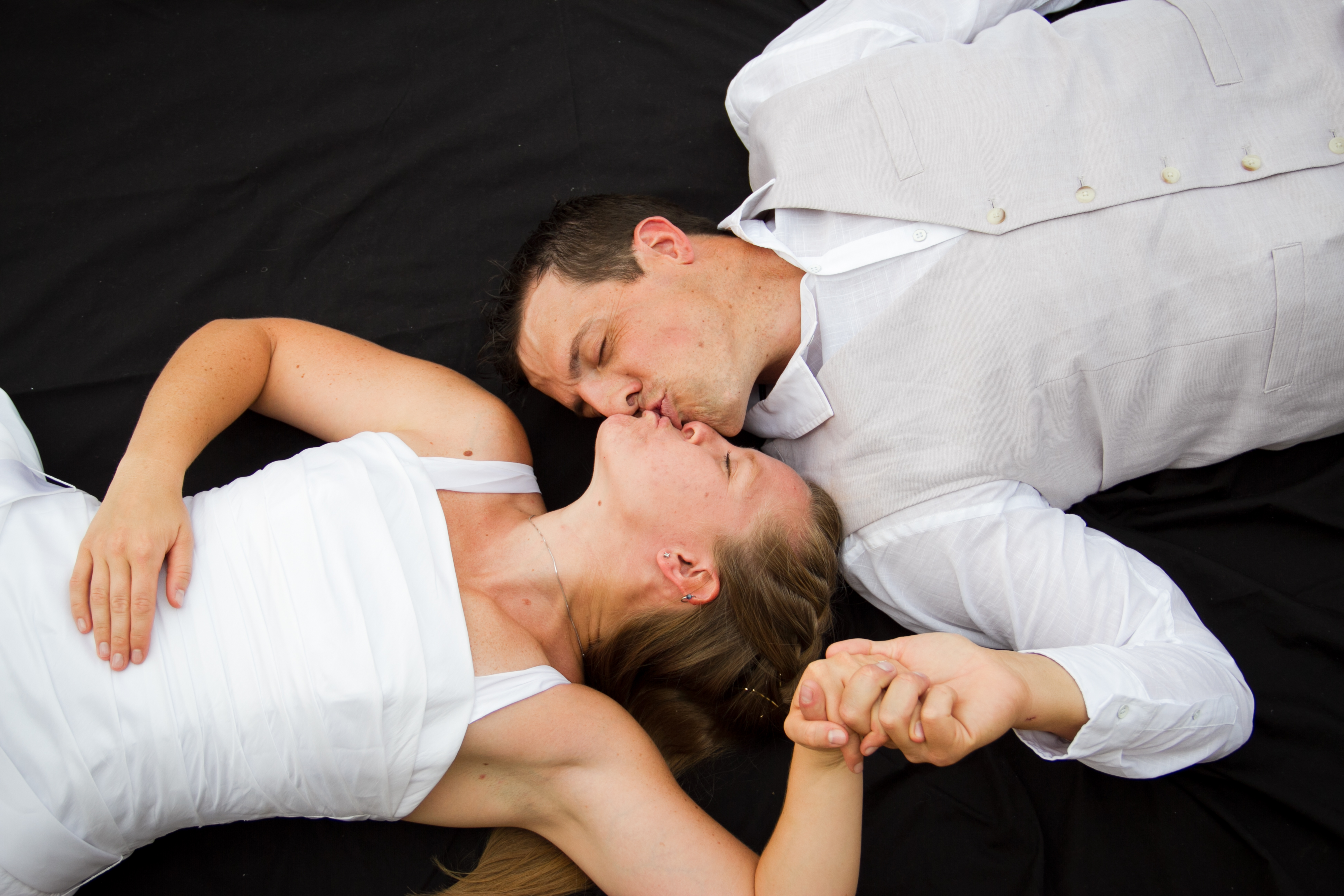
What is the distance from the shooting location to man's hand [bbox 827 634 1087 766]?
48.8 inches

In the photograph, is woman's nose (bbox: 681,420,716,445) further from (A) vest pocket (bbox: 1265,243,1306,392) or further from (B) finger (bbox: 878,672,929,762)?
(A) vest pocket (bbox: 1265,243,1306,392)

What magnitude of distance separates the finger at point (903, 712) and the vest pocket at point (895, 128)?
1.11 metres

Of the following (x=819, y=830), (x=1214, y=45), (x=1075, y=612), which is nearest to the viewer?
(x=819, y=830)

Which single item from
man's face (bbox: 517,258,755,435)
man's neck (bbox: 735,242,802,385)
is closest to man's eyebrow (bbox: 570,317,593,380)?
man's face (bbox: 517,258,755,435)

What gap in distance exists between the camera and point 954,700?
129 cm

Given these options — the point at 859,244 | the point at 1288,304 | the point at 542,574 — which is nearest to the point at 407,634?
the point at 542,574

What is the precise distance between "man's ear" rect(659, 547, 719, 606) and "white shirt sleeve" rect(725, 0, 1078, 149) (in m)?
1.14

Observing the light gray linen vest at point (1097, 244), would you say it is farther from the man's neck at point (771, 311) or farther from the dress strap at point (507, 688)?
the dress strap at point (507, 688)

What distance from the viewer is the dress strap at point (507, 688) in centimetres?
159

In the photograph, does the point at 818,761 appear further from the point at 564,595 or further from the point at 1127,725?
the point at 564,595

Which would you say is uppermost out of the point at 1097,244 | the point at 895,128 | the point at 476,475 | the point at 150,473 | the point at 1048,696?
the point at 895,128

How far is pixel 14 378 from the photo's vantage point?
87.4 inches

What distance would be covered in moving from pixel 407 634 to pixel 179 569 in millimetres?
445

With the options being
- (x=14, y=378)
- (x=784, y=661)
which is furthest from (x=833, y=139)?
(x=14, y=378)
